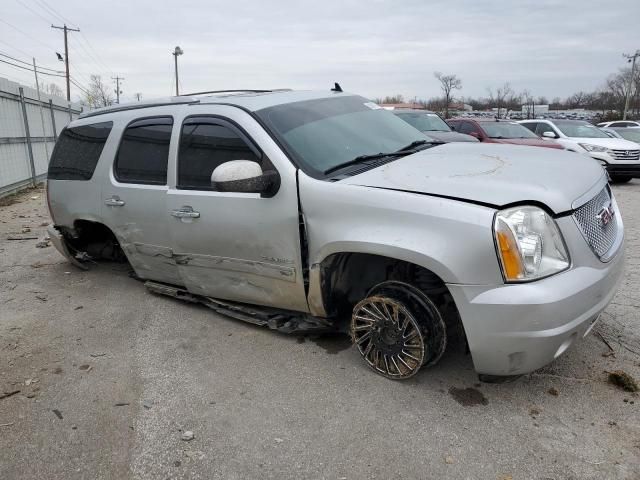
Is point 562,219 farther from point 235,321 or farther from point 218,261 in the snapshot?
point 235,321

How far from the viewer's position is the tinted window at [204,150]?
11.5 feet

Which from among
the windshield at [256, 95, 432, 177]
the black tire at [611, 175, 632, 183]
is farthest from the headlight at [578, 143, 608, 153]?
the windshield at [256, 95, 432, 177]

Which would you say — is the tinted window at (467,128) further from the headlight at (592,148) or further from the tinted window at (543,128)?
the headlight at (592,148)

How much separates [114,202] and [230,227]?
1.44 meters

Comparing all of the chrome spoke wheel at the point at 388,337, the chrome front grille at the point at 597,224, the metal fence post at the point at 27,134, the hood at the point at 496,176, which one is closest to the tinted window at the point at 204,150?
the hood at the point at 496,176

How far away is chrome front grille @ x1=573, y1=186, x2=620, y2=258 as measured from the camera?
2664mm

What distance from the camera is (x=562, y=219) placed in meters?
2.54

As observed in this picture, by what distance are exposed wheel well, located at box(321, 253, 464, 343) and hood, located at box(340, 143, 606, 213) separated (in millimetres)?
495

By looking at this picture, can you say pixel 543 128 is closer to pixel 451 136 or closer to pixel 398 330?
pixel 451 136

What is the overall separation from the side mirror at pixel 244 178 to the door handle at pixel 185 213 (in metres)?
0.57

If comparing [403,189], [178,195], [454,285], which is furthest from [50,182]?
[454,285]

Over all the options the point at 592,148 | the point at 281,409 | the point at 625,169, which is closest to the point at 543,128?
the point at 592,148

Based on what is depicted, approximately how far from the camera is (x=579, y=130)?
12945mm

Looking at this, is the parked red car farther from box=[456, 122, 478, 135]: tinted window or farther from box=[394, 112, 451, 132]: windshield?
box=[394, 112, 451, 132]: windshield
